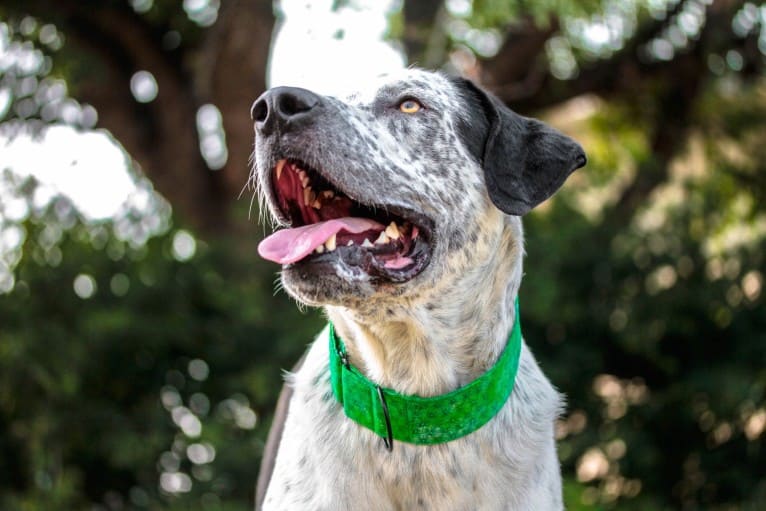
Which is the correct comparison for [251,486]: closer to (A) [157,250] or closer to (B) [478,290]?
(A) [157,250]

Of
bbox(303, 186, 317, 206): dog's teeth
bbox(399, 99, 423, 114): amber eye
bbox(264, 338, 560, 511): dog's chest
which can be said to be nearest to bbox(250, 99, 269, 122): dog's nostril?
bbox(303, 186, 317, 206): dog's teeth

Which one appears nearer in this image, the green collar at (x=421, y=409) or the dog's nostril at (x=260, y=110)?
the dog's nostril at (x=260, y=110)

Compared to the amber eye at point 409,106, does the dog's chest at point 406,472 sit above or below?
below

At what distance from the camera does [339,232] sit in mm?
2867

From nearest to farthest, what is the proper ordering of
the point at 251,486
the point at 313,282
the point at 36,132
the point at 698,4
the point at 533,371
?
1. the point at 313,282
2. the point at 533,371
3. the point at 251,486
4. the point at 36,132
5. the point at 698,4

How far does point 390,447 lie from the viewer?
9.95 ft

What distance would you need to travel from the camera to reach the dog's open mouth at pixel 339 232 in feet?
9.19

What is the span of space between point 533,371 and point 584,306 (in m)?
4.12

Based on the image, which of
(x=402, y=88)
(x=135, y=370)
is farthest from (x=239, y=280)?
(x=402, y=88)

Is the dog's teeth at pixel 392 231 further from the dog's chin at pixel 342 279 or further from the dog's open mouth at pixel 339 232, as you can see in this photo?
the dog's chin at pixel 342 279

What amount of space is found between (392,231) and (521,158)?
483mm

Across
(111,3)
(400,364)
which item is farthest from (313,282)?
(111,3)

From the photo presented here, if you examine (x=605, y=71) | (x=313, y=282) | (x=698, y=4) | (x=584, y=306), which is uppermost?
(x=313, y=282)

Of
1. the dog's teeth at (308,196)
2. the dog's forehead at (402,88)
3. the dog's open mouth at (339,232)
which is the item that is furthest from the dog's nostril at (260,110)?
the dog's forehead at (402,88)
